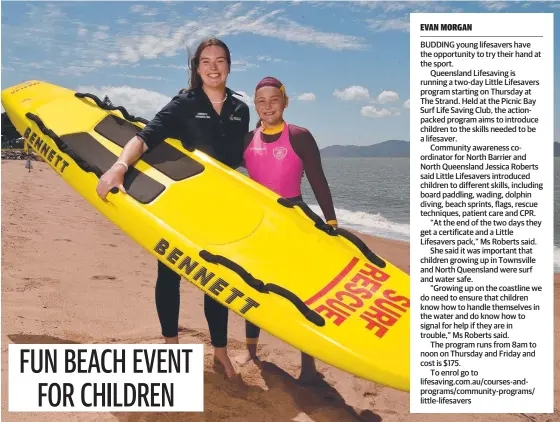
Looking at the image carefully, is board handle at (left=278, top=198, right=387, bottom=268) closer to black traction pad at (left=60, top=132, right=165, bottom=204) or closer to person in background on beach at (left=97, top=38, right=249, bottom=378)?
person in background on beach at (left=97, top=38, right=249, bottom=378)

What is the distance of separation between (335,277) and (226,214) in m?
0.80

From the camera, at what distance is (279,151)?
2.77 metres

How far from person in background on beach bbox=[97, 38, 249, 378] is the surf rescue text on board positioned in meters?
0.81

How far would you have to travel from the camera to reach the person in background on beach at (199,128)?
8.75 feet

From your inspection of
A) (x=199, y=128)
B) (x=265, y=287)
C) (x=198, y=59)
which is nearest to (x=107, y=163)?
(x=199, y=128)

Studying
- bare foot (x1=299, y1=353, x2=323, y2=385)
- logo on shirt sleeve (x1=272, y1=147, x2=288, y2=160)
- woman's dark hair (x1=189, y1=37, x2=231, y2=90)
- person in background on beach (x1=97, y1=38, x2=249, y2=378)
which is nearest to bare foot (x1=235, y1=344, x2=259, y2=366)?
bare foot (x1=299, y1=353, x2=323, y2=385)

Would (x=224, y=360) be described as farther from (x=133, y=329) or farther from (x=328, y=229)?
(x=328, y=229)

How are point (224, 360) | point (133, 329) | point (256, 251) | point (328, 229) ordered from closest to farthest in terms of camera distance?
1. point (256, 251)
2. point (328, 229)
3. point (224, 360)
4. point (133, 329)

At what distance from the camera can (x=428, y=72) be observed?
8.48ft

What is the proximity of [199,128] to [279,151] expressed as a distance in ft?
1.70

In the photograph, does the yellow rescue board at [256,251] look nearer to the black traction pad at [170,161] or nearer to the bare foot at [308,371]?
the black traction pad at [170,161]

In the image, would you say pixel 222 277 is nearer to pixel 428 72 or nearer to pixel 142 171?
pixel 142 171

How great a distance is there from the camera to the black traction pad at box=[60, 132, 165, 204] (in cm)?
290

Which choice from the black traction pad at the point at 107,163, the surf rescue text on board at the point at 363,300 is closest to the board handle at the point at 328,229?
the surf rescue text on board at the point at 363,300
